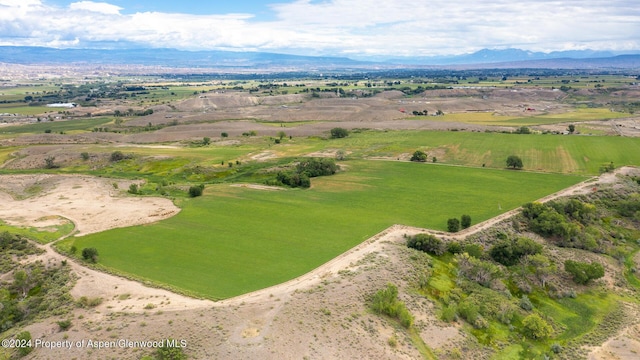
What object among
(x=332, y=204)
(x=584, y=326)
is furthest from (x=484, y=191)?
(x=584, y=326)

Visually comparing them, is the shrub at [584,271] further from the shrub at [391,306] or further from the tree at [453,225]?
the shrub at [391,306]

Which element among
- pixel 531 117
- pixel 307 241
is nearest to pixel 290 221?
pixel 307 241

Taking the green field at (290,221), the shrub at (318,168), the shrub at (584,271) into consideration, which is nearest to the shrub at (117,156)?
the green field at (290,221)

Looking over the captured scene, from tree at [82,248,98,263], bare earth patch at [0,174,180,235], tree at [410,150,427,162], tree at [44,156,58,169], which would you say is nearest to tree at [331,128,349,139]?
tree at [410,150,427,162]

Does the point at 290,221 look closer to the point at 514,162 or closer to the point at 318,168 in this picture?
the point at 318,168

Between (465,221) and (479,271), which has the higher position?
(465,221)

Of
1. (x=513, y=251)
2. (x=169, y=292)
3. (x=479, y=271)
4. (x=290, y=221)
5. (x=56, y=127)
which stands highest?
(x=56, y=127)
